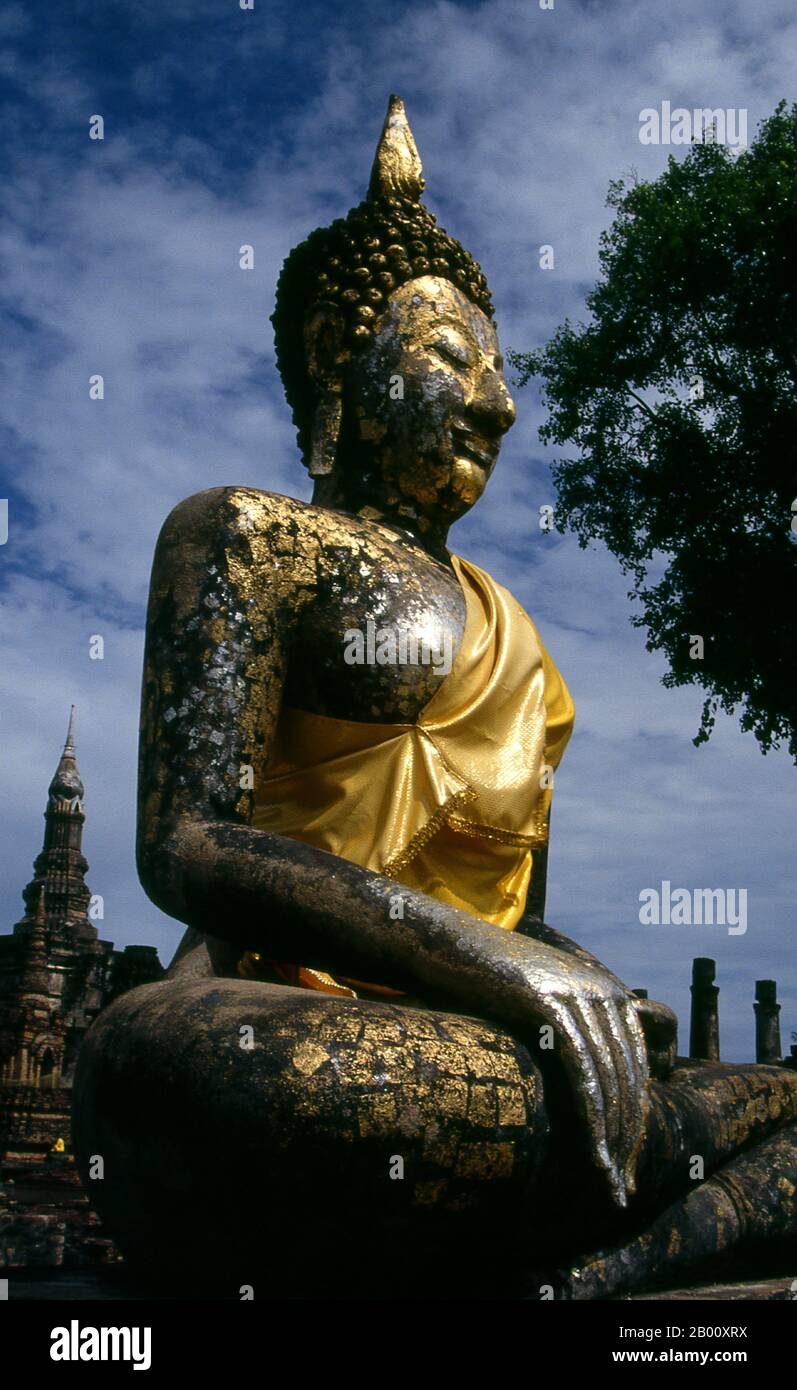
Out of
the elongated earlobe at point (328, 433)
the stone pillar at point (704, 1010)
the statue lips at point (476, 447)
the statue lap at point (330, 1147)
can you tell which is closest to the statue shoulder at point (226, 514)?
the elongated earlobe at point (328, 433)

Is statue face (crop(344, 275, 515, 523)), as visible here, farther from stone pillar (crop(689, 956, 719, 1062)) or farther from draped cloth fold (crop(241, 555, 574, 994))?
stone pillar (crop(689, 956, 719, 1062))

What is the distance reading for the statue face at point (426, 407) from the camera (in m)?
3.85

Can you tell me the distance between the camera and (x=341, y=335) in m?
4.01

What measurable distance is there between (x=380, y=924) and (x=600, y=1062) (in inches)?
21.0

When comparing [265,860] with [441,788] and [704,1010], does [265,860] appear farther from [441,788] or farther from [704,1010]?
[704,1010]

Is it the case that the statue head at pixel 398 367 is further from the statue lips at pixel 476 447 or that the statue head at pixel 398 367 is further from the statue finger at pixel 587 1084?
the statue finger at pixel 587 1084

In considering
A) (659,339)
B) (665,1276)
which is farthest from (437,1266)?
(659,339)

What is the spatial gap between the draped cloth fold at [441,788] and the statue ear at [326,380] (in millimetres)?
696

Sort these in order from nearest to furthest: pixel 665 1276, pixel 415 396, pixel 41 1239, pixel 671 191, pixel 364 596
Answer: pixel 665 1276 → pixel 364 596 → pixel 415 396 → pixel 41 1239 → pixel 671 191

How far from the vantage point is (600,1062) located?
2.69 meters

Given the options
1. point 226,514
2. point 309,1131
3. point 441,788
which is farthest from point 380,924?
point 226,514

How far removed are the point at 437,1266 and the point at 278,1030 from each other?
23.5 inches

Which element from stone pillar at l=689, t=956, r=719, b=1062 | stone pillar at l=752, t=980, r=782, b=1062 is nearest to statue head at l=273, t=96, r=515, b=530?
stone pillar at l=689, t=956, r=719, b=1062
